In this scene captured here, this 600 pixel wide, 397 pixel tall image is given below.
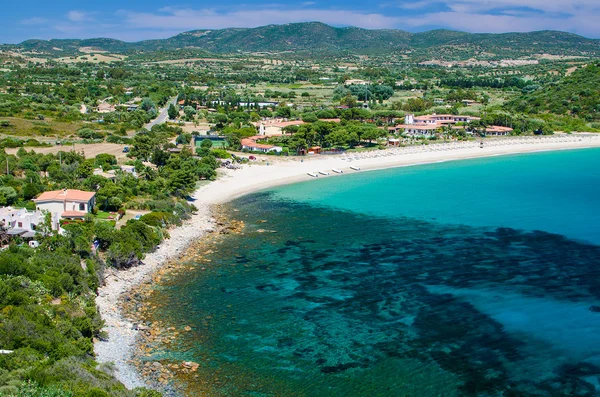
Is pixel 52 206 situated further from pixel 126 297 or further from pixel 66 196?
pixel 126 297

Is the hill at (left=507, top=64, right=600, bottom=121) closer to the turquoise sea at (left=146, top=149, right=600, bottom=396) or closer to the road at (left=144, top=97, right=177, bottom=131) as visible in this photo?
the turquoise sea at (left=146, top=149, right=600, bottom=396)

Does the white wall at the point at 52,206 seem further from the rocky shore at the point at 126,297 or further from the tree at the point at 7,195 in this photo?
the rocky shore at the point at 126,297

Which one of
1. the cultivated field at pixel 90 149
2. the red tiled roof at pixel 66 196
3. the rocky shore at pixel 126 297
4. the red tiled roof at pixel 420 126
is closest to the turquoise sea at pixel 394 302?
the rocky shore at pixel 126 297

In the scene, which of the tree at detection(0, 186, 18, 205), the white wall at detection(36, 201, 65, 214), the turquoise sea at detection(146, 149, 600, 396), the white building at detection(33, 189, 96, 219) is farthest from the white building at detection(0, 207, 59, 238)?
the turquoise sea at detection(146, 149, 600, 396)

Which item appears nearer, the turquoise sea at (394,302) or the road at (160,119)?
the turquoise sea at (394,302)

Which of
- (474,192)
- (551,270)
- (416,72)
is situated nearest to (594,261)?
(551,270)
